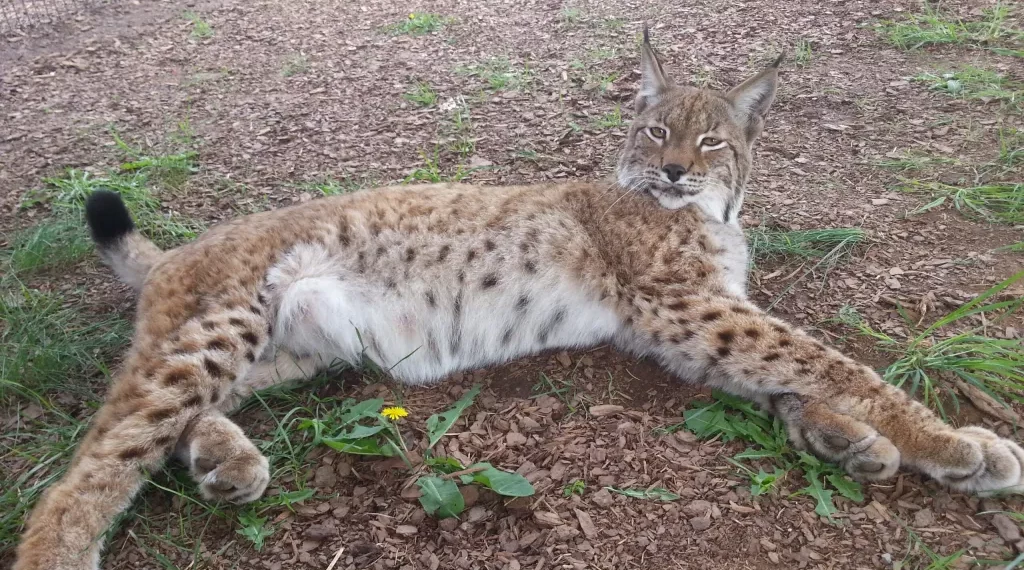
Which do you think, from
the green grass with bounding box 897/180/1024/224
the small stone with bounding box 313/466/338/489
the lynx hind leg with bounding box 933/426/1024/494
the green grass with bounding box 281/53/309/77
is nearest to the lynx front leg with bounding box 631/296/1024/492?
the lynx hind leg with bounding box 933/426/1024/494

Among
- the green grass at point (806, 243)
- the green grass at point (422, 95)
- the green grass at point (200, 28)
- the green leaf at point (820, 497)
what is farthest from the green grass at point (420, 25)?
the green leaf at point (820, 497)

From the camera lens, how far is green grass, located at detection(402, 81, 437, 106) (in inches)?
237

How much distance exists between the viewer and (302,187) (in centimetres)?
505

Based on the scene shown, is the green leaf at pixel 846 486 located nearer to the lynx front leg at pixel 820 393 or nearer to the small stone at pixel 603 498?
the lynx front leg at pixel 820 393

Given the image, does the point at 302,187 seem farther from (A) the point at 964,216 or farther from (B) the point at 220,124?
(A) the point at 964,216

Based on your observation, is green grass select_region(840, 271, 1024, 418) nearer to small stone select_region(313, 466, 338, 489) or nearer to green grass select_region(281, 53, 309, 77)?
small stone select_region(313, 466, 338, 489)

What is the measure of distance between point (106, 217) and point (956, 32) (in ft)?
22.9

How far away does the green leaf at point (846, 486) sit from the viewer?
2.64m

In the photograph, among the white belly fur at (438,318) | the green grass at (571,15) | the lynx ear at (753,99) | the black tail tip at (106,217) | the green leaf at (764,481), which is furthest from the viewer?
the green grass at (571,15)

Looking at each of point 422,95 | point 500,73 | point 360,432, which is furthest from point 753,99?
point 422,95

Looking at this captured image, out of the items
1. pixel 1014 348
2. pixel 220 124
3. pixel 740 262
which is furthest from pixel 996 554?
pixel 220 124

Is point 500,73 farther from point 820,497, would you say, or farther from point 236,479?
point 820,497

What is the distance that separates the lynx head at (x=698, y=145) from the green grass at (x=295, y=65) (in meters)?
4.03

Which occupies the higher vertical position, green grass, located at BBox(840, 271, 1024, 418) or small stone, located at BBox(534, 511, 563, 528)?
green grass, located at BBox(840, 271, 1024, 418)
